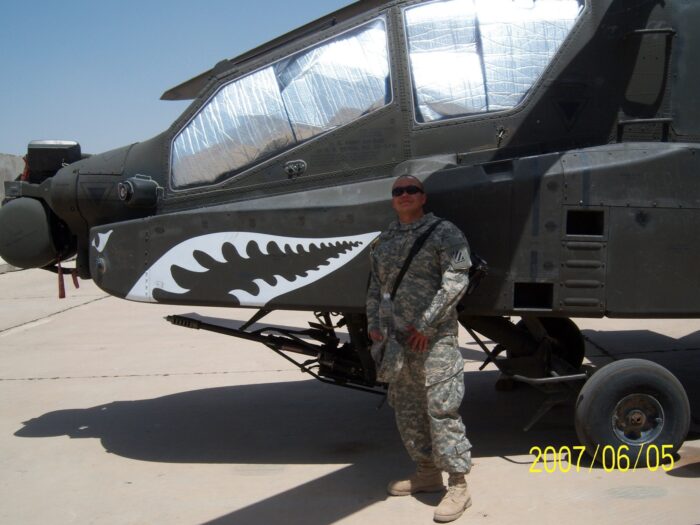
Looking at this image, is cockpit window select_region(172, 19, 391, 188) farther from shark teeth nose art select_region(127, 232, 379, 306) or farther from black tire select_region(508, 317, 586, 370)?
black tire select_region(508, 317, 586, 370)

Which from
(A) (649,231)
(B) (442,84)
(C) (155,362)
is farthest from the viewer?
(C) (155,362)

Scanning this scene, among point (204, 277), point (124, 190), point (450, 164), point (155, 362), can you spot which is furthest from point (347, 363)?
point (155, 362)

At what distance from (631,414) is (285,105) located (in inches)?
107

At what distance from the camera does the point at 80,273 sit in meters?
5.04

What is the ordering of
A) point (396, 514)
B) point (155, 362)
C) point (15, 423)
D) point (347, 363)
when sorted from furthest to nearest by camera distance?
point (155, 362) → point (15, 423) → point (347, 363) → point (396, 514)

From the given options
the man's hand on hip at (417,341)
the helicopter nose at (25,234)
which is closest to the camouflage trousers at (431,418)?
the man's hand on hip at (417,341)

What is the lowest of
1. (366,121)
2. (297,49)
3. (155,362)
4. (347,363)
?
(155,362)

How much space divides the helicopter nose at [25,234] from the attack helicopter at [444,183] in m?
0.01

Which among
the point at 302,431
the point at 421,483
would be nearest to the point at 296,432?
the point at 302,431

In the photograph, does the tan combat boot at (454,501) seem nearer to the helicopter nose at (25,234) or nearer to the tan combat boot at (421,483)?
the tan combat boot at (421,483)

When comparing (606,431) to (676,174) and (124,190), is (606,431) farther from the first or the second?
(124,190)

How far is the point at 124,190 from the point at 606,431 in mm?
3140

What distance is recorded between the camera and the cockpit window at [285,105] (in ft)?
15.0
